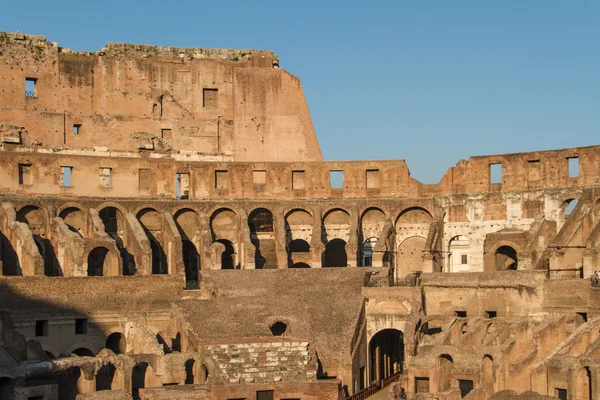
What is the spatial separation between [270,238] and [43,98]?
43.5 ft

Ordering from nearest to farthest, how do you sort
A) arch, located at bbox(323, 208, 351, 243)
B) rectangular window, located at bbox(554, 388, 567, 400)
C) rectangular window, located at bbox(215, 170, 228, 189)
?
1. rectangular window, located at bbox(554, 388, 567, 400)
2. arch, located at bbox(323, 208, 351, 243)
3. rectangular window, located at bbox(215, 170, 228, 189)

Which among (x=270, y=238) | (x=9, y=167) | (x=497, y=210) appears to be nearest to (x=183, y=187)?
(x=270, y=238)

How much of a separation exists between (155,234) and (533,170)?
704 inches

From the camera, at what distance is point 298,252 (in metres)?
47.7

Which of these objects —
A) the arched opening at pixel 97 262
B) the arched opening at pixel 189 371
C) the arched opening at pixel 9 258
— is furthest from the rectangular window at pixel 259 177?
the arched opening at pixel 189 371

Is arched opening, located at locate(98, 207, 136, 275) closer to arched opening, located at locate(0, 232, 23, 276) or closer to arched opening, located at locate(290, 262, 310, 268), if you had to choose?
arched opening, located at locate(0, 232, 23, 276)

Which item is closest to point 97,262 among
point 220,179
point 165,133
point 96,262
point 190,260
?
point 96,262

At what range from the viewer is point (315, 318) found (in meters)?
39.1

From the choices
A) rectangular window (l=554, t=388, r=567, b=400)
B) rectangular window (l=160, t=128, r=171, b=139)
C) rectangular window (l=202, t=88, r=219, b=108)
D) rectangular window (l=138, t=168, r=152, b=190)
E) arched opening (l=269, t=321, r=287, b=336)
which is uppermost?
rectangular window (l=202, t=88, r=219, b=108)

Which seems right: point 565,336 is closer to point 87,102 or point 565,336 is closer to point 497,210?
point 497,210

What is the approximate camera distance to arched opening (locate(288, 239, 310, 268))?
155 ft

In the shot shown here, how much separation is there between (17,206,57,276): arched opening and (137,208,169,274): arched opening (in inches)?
175

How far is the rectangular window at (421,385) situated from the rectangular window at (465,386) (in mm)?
1239

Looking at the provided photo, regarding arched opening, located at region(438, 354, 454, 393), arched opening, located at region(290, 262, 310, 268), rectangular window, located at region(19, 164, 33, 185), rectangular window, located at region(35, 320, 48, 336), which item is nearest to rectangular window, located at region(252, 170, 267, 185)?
arched opening, located at region(290, 262, 310, 268)
